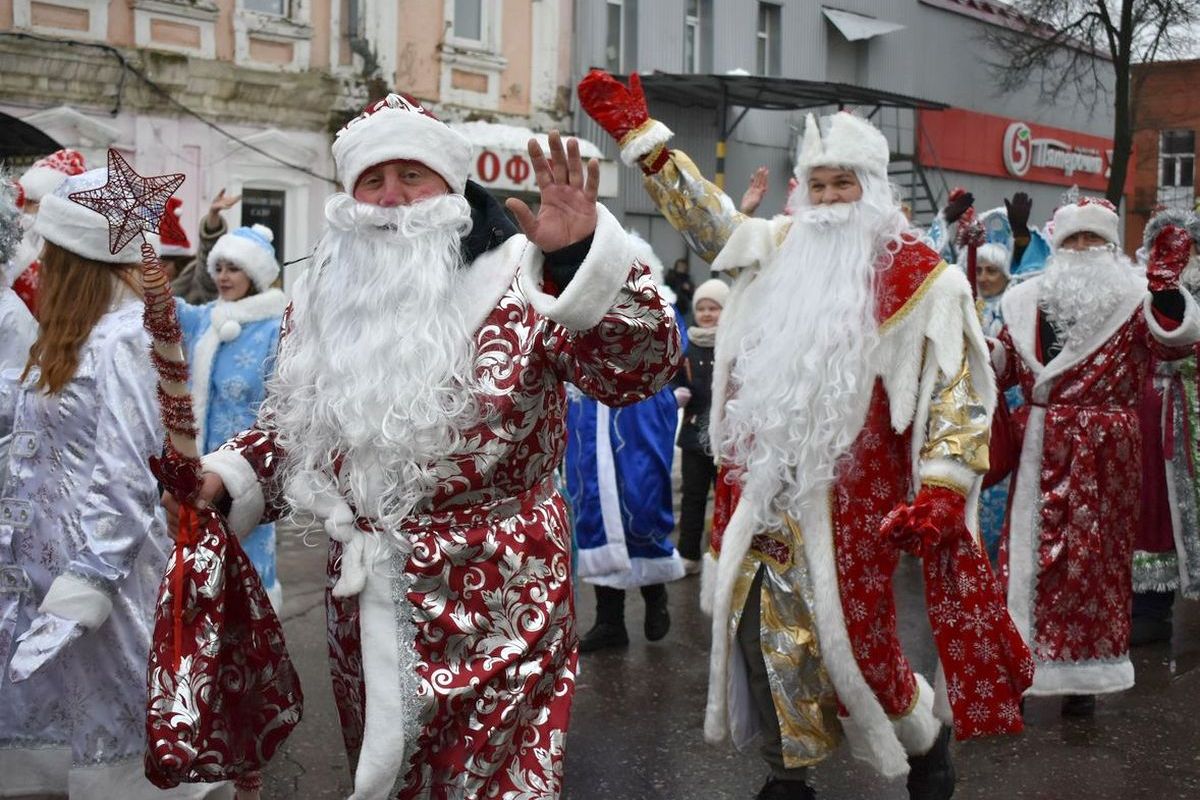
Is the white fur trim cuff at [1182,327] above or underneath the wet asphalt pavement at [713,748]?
above

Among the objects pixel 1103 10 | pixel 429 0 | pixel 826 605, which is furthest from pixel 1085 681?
pixel 1103 10

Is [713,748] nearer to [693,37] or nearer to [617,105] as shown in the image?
[617,105]

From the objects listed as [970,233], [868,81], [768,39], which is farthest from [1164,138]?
[970,233]

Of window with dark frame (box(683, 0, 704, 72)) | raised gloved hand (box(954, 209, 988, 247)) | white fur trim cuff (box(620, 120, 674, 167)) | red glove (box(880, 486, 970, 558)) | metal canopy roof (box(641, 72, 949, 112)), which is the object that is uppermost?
window with dark frame (box(683, 0, 704, 72))

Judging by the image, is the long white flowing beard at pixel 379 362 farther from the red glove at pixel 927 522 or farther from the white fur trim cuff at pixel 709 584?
the white fur trim cuff at pixel 709 584

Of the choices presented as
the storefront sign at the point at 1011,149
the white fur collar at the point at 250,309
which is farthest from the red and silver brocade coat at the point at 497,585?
the storefront sign at the point at 1011,149

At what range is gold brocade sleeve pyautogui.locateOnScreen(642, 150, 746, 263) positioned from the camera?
450cm

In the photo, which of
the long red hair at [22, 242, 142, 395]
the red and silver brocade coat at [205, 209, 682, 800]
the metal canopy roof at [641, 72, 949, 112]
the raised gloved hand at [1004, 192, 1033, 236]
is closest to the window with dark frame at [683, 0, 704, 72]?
the metal canopy roof at [641, 72, 949, 112]

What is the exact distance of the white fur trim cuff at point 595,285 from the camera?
268 cm

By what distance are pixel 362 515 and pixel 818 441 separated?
62.3 inches

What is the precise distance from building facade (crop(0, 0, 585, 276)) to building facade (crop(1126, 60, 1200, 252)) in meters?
21.3

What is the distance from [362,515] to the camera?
2965mm

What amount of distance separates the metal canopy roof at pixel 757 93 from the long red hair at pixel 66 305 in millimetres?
15031

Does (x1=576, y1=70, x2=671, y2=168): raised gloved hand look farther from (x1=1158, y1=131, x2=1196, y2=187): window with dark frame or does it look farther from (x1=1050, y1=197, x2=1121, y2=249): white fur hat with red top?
(x1=1158, y1=131, x2=1196, y2=187): window with dark frame
